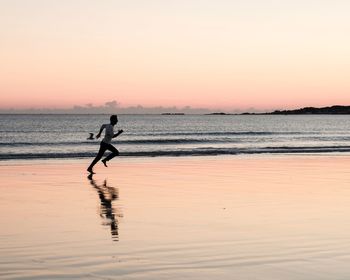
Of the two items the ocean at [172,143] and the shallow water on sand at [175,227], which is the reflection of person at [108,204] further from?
the ocean at [172,143]

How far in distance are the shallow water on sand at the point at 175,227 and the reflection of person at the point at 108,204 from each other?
0.02 meters

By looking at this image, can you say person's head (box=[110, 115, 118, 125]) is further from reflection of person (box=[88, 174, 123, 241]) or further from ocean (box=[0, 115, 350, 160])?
ocean (box=[0, 115, 350, 160])

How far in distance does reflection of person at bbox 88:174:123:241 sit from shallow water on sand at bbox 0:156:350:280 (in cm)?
2

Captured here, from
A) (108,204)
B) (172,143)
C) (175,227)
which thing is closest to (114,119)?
(108,204)

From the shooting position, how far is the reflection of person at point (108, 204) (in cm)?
1032

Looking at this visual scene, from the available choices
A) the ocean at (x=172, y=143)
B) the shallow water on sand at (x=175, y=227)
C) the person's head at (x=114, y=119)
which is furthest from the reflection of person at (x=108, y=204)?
the ocean at (x=172, y=143)

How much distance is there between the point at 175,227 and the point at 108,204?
319 centimetres

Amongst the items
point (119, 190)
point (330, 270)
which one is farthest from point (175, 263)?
point (119, 190)

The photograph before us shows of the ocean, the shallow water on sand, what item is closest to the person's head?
the shallow water on sand

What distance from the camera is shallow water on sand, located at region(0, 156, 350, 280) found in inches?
292

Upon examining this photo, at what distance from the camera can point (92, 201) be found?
44.1 feet

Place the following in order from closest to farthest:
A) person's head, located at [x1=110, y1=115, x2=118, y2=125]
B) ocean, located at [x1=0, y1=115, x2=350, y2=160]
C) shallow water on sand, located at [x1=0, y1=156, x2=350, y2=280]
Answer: shallow water on sand, located at [x1=0, y1=156, x2=350, y2=280], person's head, located at [x1=110, y1=115, x2=118, y2=125], ocean, located at [x1=0, y1=115, x2=350, y2=160]

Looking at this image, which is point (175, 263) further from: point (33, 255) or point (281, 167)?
point (281, 167)

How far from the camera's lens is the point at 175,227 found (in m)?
10.1
